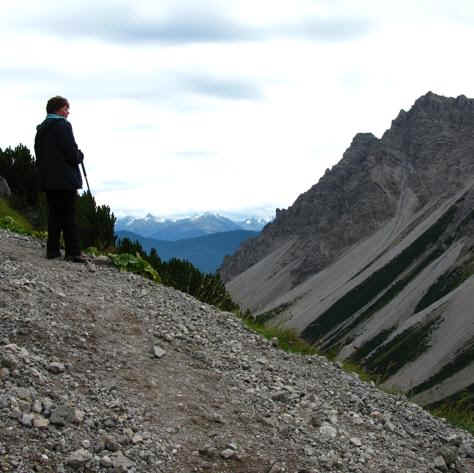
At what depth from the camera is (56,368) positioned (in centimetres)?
771

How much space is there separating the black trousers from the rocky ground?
0.87 m

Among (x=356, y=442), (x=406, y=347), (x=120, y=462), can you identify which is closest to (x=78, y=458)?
(x=120, y=462)

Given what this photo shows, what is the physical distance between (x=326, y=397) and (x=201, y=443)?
10.4 ft

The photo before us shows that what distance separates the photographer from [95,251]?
14164 mm

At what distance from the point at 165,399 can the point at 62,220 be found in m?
5.84

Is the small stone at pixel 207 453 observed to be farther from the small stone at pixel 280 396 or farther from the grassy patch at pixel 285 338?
the grassy patch at pixel 285 338

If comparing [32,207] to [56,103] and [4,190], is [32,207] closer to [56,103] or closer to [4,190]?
[4,190]

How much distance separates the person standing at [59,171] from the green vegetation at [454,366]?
435ft

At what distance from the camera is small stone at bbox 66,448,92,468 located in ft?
20.5

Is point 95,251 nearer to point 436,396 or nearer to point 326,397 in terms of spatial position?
point 326,397

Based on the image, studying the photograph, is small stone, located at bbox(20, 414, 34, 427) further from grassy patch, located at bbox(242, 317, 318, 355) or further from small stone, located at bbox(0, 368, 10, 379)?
grassy patch, located at bbox(242, 317, 318, 355)

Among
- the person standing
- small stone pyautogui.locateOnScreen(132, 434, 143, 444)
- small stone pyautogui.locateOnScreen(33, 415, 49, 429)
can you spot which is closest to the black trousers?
the person standing

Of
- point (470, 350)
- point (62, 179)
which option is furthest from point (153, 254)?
point (470, 350)

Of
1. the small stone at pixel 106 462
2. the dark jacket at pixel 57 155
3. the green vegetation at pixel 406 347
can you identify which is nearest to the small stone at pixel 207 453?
the small stone at pixel 106 462
